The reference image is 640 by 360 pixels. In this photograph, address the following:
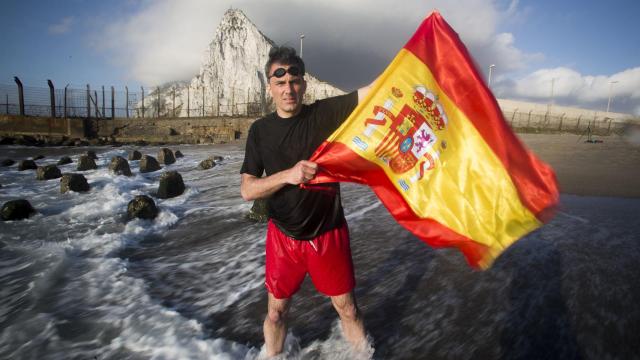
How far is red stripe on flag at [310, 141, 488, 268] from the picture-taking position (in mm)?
2203

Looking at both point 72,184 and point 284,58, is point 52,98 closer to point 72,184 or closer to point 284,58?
point 72,184

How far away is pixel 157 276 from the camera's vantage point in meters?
5.08

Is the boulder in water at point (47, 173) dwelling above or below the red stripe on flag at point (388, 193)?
below

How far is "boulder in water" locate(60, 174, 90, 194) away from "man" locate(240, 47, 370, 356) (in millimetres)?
10608

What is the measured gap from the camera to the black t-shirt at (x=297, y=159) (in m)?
2.43

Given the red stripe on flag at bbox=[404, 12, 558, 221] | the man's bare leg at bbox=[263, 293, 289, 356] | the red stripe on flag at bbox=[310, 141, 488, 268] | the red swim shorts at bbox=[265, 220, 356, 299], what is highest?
the red stripe on flag at bbox=[404, 12, 558, 221]

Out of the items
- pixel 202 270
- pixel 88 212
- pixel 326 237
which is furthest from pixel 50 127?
pixel 326 237

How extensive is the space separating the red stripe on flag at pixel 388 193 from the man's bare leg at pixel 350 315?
68cm

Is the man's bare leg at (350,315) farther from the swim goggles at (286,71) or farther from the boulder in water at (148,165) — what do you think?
the boulder in water at (148,165)

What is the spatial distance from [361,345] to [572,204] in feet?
24.0

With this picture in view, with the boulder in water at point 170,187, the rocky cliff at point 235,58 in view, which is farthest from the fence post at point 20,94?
the rocky cliff at point 235,58

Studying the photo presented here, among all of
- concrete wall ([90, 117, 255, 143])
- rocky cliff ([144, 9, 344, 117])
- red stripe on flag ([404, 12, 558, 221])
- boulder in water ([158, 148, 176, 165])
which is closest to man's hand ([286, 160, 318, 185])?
red stripe on flag ([404, 12, 558, 221])

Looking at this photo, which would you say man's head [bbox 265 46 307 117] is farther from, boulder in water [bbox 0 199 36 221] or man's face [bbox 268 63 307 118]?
boulder in water [bbox 0 199 36 221]

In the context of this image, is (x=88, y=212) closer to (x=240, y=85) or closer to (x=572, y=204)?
(x=572, y=204)
